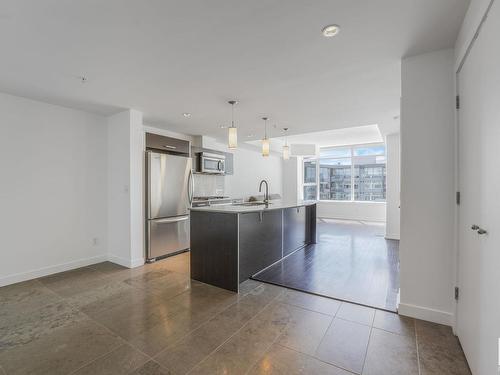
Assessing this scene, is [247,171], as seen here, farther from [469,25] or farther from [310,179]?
[469,25]

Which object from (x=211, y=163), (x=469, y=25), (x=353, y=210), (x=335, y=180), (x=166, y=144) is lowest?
(x=353, y=210)

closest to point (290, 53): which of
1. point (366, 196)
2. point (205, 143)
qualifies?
point (205, 143)

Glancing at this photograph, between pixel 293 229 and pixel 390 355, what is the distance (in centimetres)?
260

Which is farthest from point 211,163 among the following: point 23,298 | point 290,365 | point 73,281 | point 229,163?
point 290,365

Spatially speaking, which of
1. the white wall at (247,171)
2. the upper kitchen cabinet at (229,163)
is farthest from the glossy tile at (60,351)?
the upper kitchen cabinet at (229,163)

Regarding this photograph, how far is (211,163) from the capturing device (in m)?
5.31

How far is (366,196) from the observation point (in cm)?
796

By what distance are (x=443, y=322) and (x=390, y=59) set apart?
8.00ft

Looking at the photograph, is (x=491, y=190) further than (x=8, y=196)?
No

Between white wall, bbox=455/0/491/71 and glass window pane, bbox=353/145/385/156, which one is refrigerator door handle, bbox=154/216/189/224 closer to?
white wall, bbox=455/0/491/71

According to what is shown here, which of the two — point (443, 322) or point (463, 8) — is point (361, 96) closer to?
point (463, 8)

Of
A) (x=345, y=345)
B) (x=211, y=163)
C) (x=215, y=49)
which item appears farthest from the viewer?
(x=211, y=163)

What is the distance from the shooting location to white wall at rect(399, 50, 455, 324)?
2043mm

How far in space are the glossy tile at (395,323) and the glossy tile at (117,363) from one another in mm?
1952
